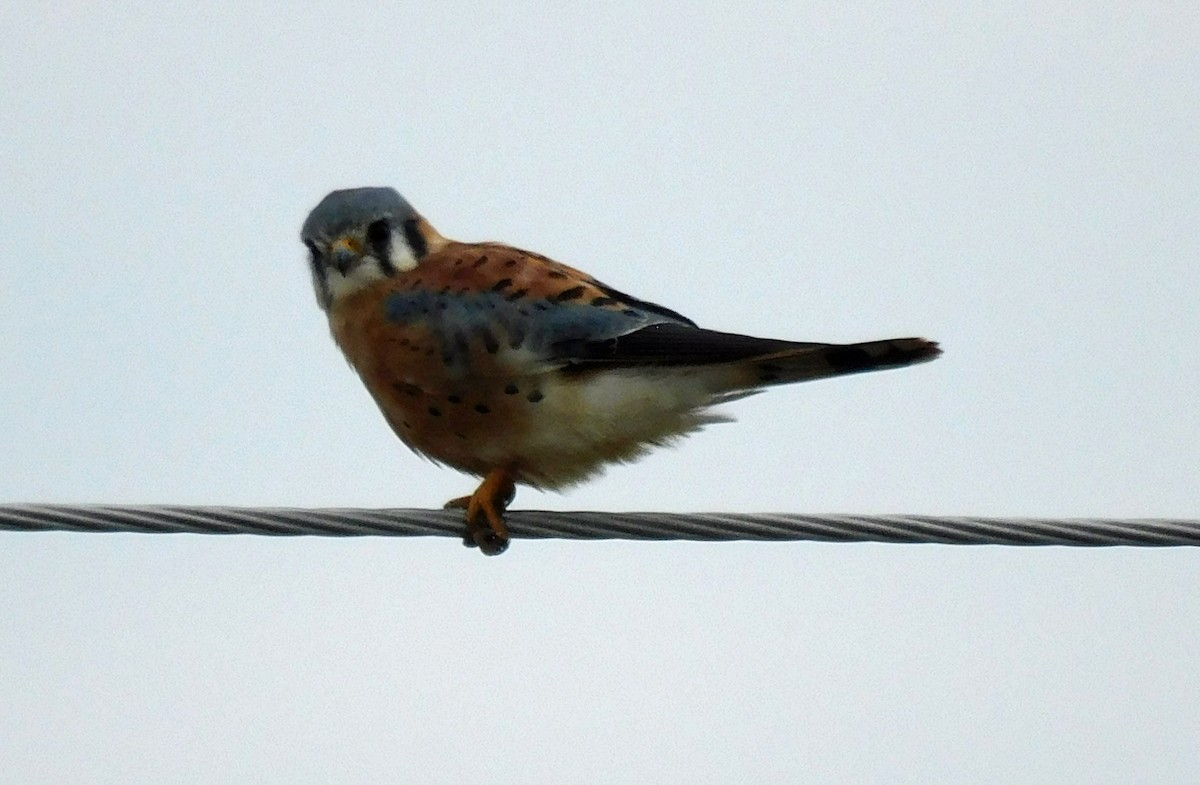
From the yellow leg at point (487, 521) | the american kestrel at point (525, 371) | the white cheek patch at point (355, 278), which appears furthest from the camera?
the white cheek patch at point (355, 278)

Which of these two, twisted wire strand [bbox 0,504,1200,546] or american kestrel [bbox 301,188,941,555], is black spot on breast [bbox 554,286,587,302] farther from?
twisted wire strand [bbox 0,504,1200,546]

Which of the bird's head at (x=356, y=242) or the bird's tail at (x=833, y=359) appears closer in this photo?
the bird's tail at (x=833, y=359)

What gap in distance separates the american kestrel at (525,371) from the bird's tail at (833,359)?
0.01 meters

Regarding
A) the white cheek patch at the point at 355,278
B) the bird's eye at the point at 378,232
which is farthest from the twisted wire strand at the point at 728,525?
the bird's eye at the point at 378,232

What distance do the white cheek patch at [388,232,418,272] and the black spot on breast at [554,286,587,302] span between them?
532mm

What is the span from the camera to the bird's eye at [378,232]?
18.6 feet

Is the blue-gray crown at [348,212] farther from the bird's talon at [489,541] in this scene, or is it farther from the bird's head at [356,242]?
the bird's talon at [489,541]

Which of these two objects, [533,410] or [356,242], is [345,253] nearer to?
[356,242]

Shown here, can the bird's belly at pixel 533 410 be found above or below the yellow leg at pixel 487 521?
above

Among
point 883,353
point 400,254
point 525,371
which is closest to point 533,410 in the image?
point 525,371

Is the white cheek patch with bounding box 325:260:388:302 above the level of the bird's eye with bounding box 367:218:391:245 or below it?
below

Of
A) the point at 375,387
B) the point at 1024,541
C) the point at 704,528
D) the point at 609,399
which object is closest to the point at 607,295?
the point at 609,399

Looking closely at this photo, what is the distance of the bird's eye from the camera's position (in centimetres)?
568

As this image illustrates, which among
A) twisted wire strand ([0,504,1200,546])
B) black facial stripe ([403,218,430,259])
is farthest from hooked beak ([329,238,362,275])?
twisted wire strand ([0,504,1200,546])
